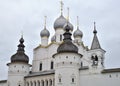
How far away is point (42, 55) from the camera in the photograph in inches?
1757

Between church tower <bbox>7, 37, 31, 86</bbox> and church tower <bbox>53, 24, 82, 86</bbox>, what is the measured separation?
676 centimetres

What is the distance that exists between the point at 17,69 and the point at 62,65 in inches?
338

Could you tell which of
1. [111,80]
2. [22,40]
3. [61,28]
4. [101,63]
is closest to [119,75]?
[111,80]

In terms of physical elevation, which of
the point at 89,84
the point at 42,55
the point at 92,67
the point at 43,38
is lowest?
the point at 89,84

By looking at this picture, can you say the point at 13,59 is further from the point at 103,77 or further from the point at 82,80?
the point at 103,77

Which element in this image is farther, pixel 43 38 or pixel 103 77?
pixel 43 38

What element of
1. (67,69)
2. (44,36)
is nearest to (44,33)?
(44,36)

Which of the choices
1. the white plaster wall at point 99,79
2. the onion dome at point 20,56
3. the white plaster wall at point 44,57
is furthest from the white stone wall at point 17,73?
the white plaster wall at point 99,79

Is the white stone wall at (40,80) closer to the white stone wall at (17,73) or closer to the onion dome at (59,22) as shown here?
the white stone wall at (17,73)

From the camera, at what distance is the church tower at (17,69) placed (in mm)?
41219

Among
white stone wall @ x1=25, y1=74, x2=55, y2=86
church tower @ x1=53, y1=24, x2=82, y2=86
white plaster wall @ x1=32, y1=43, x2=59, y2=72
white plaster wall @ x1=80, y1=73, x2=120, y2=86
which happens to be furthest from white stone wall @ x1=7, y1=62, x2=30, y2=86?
white plaster wall @ x1=80, y1=73, x2=120, y2=86

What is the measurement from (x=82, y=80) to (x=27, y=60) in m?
10.5

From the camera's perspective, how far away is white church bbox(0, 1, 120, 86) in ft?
114

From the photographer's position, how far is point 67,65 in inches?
1415
